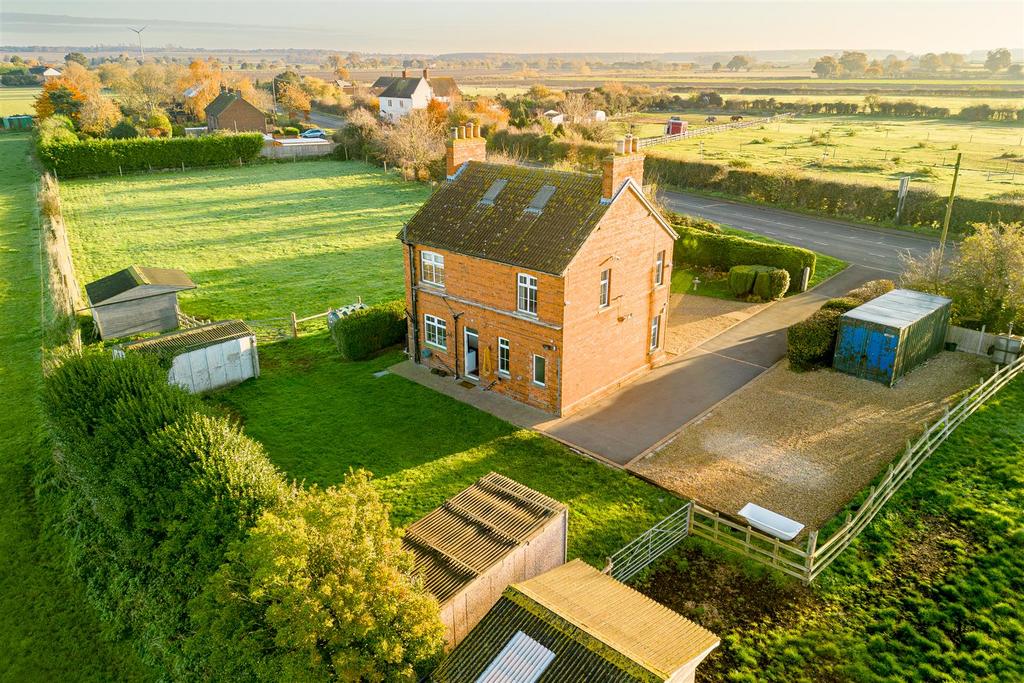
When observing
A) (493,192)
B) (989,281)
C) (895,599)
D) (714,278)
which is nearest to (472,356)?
(493,192)

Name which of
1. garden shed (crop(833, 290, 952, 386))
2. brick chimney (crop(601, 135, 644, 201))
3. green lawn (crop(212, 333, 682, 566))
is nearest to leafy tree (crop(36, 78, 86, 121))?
green lawn (crop(212, 333, 682, 566))

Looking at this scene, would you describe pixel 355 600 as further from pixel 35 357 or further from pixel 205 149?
pixel 205 149

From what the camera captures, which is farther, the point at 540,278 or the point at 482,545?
the point at 540,278

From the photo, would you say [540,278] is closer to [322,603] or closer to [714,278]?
[322,603]

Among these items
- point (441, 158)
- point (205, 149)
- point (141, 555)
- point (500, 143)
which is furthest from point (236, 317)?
point (205, 149)

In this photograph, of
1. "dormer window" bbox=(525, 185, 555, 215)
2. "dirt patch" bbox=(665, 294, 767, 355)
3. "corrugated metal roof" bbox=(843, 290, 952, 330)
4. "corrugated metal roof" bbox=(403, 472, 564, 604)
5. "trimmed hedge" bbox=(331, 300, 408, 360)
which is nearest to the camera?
"corrugated metal roof" bbox=(403, 472, 564, 604)

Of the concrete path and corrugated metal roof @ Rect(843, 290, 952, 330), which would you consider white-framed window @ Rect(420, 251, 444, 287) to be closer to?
the concrete path
